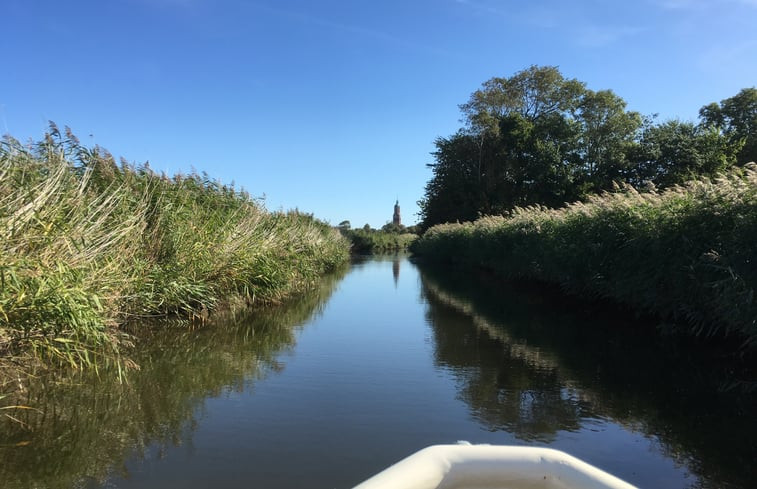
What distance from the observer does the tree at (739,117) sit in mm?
33631

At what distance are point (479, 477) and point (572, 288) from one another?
10780 millimetres

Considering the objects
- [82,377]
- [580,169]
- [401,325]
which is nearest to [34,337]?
[82,377]

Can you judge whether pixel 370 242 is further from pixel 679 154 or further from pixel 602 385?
pixel 602 385

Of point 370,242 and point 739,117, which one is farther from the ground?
point 739,117

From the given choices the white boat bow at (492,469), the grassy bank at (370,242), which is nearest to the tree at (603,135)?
the grassy bank at (370,242)

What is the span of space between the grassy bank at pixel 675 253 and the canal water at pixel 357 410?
82cm

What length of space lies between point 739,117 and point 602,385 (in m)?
42.2

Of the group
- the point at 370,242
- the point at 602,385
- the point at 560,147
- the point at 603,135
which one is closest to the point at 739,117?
the point at 603,135

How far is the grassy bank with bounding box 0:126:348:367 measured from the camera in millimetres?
4348

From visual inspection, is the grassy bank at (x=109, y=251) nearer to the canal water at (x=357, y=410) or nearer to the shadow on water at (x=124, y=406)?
the shadow on water at (x=124, y=406)

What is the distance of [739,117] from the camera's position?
37.4 meters

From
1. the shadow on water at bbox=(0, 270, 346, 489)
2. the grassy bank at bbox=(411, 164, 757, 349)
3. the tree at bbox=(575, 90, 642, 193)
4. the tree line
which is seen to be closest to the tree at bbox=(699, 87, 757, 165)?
the tree line

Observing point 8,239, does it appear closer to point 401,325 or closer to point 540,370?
point 540,370

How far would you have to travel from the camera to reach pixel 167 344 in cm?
746
